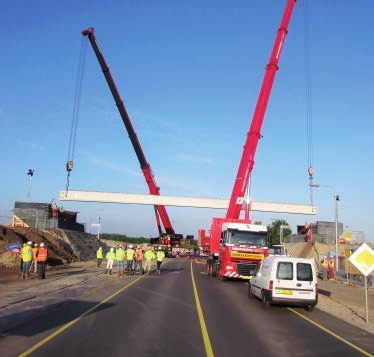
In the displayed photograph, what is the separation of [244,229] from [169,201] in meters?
23.7

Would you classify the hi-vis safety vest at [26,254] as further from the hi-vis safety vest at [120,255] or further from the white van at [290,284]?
the white van at [290,284]

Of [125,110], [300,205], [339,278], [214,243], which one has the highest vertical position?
[125,110]

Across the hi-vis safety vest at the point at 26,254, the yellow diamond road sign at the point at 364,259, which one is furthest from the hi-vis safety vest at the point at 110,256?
the yellow diamond road sign at the point at 364,259

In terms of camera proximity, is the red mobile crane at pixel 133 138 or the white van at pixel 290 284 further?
the red mobile crane at pixel 133 138

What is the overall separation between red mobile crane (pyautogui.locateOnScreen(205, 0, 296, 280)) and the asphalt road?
827 cm

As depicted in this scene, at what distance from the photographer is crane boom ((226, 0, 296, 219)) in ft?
100

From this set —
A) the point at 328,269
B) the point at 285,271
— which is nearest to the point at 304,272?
the point at 285,271

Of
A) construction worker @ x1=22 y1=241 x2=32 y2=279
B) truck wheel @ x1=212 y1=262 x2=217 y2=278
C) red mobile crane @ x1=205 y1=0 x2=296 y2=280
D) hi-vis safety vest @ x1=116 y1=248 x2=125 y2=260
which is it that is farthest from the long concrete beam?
construction worker @ x1=22 y1=241 x2=32 y2=279

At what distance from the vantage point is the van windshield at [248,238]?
81.5ft

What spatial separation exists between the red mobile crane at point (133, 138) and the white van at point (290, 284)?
32.1 m

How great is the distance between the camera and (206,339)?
30.7ft

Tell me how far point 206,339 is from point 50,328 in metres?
Answer: 3.68

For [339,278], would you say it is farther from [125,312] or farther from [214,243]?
[125,312]

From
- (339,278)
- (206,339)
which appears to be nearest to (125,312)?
(206,339)
